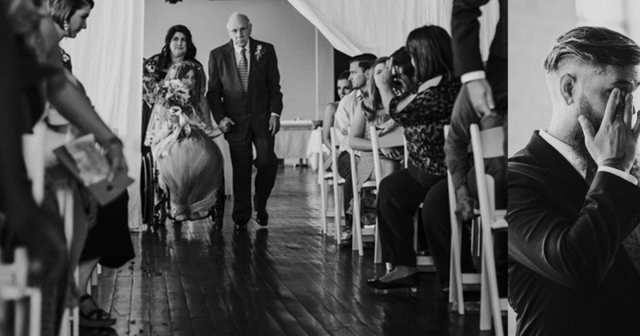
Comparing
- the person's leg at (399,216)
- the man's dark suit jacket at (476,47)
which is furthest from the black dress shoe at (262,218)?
the man's dark suit jacket at (476,47)

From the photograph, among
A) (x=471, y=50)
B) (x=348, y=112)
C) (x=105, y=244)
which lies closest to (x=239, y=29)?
(x=348, y=112)

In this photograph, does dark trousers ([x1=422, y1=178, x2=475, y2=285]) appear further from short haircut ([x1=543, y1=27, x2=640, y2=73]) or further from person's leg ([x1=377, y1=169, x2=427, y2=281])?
short haircut ([x1=543, y1=27, x2=640, y2=73])

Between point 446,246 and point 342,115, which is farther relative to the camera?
point 342,115

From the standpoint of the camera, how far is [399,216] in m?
4.39

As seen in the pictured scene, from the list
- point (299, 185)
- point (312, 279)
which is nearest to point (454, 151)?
point (312, 279)

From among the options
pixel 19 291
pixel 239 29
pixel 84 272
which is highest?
pixel 239 29

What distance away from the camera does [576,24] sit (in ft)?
7.67

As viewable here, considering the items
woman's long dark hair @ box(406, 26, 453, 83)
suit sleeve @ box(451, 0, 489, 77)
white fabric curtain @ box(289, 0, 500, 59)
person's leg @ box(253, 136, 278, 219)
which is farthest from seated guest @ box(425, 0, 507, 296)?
person's leg @ box(253, 136, 278, 219)

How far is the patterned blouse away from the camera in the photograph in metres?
4.24

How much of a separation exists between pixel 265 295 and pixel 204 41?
43.5 ft

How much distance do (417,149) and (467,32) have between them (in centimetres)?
157

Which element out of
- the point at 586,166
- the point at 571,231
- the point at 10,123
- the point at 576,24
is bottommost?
the point at 571,231

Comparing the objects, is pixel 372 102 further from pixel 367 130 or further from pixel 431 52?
pixel 431 52

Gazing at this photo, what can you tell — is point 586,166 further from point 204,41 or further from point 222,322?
point 204,41
